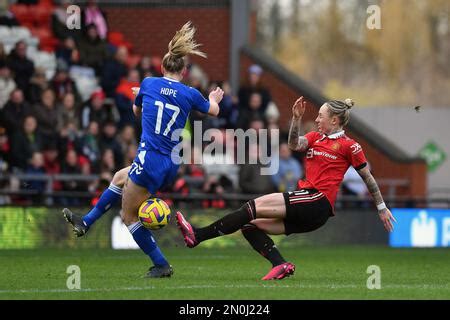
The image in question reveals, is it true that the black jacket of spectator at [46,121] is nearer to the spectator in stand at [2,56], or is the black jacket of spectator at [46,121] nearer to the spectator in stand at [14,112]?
the spectator in stand at [14,112]

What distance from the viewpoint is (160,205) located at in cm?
1195

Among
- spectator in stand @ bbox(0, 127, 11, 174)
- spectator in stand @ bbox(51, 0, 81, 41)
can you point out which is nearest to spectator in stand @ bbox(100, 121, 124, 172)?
spectator in stand @ bbox(0, 127, 11, 174)

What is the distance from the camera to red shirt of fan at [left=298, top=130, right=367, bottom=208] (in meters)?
12.1

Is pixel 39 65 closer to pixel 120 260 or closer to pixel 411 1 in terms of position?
pixel 120 260

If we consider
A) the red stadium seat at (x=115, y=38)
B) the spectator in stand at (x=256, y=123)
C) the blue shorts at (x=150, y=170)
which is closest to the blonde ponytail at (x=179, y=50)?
the blue shorts at (x=150, y=170)

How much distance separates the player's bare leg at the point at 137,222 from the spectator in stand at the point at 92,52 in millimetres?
10347

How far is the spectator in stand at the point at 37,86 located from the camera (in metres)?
20.7

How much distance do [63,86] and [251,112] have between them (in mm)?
3292

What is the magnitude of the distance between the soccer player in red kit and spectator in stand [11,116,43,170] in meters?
8.13

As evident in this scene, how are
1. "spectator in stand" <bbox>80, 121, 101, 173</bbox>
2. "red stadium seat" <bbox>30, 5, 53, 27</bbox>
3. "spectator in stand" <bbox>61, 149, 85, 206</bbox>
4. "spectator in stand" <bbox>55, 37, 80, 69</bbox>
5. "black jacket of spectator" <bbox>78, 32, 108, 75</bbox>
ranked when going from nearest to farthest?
1. "spectator in stand" <bbox>61, 149, 85, 206</bbox>
2. "spectator in stand" <bbox>80, 121, 101, 173</bbox>
3. "spectator in stand" <bbox>55, 37, 80, 69</bbox>
4. "black jacket of spectator" <bbox>78, 32, 108, 75</bbox>
5. "red stadium seat" <bbox>30, 5, 53, 27</bbox>

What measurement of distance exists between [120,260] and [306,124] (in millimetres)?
7107

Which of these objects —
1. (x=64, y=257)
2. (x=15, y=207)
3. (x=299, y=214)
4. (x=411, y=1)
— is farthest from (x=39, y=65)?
(x=411, y=1)

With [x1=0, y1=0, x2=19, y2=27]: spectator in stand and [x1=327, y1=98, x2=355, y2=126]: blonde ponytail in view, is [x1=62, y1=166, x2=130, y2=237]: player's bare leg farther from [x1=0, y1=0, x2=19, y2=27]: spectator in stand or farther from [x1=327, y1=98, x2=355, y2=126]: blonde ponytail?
[x1=0, y1=0, x2=19, y2=27]: spectator in stand

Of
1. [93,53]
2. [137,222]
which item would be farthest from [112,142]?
[137,222]
